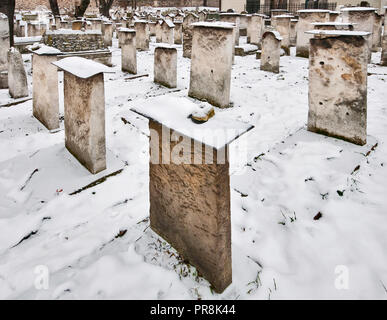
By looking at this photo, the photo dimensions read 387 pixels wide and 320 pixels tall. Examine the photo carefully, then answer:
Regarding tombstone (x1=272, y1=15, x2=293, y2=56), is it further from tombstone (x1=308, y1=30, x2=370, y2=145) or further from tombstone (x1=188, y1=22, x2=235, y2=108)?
tombstone (x1=308, y1=30, x2=370, y2=145)

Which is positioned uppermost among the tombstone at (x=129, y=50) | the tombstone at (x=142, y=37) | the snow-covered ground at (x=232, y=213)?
the tombstone at (x=142, y=37)

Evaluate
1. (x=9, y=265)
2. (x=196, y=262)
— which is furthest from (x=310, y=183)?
(x=9, y=265)

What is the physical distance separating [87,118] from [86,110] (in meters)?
0.08

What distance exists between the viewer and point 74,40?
8047 millimetres

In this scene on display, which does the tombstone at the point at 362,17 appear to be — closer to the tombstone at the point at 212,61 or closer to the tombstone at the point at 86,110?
the tombstone at the point at 212,61

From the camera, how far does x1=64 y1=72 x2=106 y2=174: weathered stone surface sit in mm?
2998

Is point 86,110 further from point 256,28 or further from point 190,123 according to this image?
point 256,28

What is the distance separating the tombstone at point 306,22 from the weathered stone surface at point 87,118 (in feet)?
28.7

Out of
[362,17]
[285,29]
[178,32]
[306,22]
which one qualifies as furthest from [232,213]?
[178,32]

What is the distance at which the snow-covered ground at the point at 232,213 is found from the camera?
6.19 feet

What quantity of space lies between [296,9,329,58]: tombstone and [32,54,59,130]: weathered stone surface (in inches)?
334

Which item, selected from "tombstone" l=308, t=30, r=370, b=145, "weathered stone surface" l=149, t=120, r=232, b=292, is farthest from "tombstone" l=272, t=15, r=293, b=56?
"weathered stone surface" l=149, t=120, r=232, b=292

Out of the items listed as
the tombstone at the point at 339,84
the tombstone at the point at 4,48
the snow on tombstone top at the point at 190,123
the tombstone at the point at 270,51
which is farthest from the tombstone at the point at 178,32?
the snow on tombstone top at the point at 190,123
